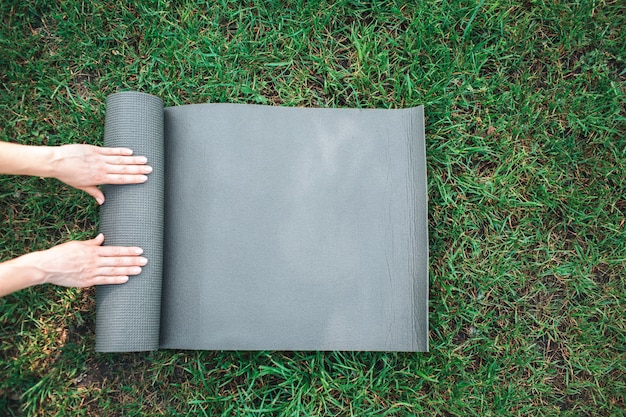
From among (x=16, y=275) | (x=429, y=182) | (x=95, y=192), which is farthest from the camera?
(x=429, y=182)

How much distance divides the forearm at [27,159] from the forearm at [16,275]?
0.37 metres

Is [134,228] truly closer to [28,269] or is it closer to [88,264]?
[88,264]

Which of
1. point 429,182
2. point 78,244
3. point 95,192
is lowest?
point 78,244

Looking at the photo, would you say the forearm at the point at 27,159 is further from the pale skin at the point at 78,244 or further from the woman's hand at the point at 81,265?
the woman's hand at the point at 81,265

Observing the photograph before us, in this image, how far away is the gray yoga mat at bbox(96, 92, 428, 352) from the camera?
6.36ft

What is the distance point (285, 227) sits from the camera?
78.4 inches

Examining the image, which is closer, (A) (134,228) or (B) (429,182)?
(A) (134,228)

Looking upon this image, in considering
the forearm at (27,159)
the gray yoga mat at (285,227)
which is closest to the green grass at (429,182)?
the gray yoga mat at (285,227)

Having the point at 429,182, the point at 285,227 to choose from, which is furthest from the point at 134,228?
the point at 429,182

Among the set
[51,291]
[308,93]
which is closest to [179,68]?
[308,93]

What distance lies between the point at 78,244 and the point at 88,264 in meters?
0.10

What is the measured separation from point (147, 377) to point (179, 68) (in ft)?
4.97

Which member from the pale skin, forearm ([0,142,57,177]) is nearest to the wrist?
the pale skin

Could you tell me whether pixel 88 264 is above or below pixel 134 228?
below
